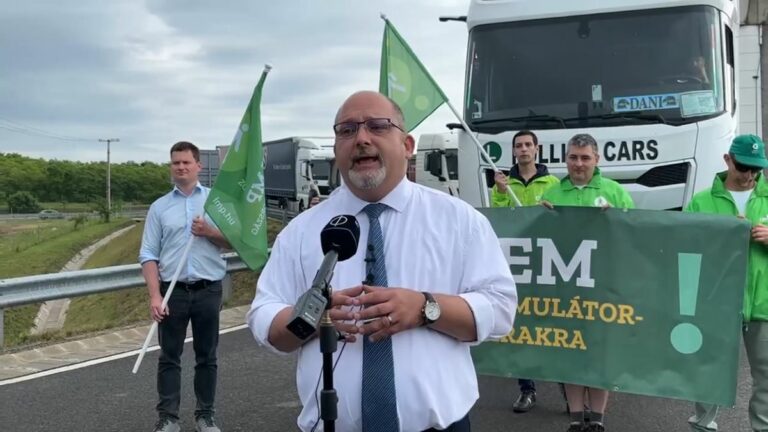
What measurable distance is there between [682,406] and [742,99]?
420cm

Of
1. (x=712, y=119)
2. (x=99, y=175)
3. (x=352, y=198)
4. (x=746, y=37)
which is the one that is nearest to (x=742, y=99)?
(x=746, y=37)

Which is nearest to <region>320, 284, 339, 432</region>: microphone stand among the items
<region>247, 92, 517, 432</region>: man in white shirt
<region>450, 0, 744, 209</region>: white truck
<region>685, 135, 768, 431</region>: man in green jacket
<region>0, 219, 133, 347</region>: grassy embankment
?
<region>247, 92, 517, 432</region>: man in white shirt

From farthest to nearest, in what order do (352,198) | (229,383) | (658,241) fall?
(229,383), (658,241), (352,198)

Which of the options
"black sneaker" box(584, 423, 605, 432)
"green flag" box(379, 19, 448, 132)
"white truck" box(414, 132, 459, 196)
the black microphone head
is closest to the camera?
the black microphone head

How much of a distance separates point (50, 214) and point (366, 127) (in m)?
80.8

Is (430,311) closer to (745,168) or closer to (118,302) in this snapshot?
(745,168)

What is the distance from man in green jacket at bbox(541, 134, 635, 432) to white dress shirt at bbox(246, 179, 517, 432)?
2.91 metres

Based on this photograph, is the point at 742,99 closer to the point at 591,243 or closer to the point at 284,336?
the point at 591,243

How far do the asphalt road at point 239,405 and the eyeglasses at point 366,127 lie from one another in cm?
347

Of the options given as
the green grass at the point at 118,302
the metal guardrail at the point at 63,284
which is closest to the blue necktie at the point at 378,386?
the metal guardrail at the point at 63,284

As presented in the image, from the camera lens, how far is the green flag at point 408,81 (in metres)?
6.30

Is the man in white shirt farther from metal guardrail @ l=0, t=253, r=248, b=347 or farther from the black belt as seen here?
metal guardrail @ l=0, t=253, r=248, b=347

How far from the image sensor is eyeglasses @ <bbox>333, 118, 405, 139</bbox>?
2.20 meters

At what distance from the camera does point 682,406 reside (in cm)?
566
